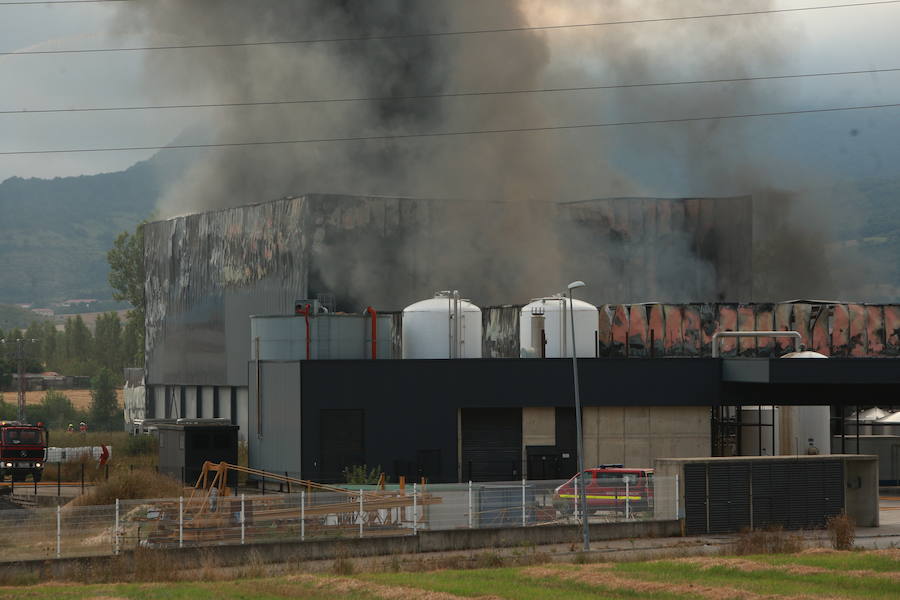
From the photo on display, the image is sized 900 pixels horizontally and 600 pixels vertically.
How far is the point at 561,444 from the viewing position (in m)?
51.1

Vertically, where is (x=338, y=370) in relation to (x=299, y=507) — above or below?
above

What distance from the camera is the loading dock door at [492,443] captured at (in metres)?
50.7

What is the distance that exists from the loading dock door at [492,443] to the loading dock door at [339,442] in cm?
418

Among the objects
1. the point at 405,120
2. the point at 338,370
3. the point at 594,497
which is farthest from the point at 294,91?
the point at 594,497

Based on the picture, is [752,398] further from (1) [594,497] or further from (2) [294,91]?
(2) [294,91]

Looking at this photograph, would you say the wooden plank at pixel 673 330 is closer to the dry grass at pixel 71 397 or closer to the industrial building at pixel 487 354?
the industrial building at pixel 487 354

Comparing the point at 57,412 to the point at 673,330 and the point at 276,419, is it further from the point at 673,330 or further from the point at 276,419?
the point at 673,330

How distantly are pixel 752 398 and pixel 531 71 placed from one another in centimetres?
5054

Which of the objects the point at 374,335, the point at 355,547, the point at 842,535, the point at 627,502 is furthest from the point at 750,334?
the point at 355,547

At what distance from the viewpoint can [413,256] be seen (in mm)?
73688

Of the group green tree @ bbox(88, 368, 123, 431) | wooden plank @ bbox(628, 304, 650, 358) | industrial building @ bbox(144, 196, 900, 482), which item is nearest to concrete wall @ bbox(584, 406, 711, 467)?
industrial building @ bbox(144, 196, 900, 482)

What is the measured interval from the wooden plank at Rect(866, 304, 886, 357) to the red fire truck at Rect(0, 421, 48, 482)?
39280 millimetres

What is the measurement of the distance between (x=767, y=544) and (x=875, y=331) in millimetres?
28906

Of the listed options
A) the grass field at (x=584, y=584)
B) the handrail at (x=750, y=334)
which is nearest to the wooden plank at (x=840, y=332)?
the handrail at (x=750, y=334)
